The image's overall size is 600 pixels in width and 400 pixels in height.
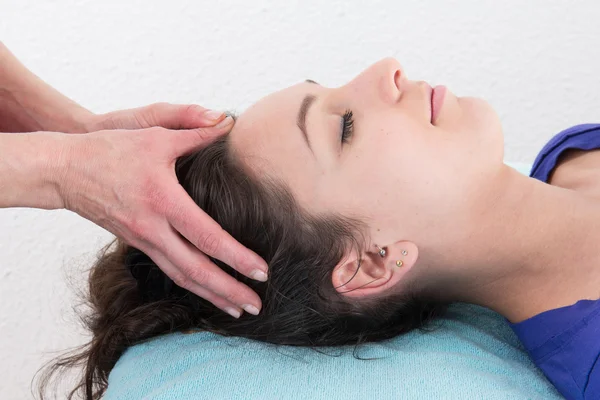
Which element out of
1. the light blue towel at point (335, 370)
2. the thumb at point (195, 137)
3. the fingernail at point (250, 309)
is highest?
the thumb at point (195, 137)

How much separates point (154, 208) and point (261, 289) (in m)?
0.22

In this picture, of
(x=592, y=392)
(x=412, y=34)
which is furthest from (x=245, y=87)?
(x=592, y=392)

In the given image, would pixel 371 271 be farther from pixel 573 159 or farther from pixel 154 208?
pixel 573 159

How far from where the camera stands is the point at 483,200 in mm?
1021

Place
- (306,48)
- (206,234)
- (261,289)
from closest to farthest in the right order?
(206,234) < (261,289) < (306,48)

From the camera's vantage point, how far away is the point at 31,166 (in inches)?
37.9

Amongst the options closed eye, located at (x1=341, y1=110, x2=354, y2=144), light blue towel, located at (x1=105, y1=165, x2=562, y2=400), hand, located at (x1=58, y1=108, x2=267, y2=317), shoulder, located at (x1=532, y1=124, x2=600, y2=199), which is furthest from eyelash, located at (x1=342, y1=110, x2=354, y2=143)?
shoulder, located at (x1=532, y1=124, x2=600, y2=199)

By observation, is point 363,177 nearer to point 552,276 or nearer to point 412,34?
point 552,276

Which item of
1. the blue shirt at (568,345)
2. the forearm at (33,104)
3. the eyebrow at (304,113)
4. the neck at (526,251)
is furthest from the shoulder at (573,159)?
the forearm at (33,104)

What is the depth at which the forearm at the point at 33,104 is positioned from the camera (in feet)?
4.07

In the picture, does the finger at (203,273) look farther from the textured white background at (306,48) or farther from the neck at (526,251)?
the textured white background at (306,48)

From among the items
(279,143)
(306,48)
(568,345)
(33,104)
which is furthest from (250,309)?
(306,48)

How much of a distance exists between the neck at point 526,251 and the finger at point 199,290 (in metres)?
0.31

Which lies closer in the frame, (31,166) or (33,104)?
(31,166)
